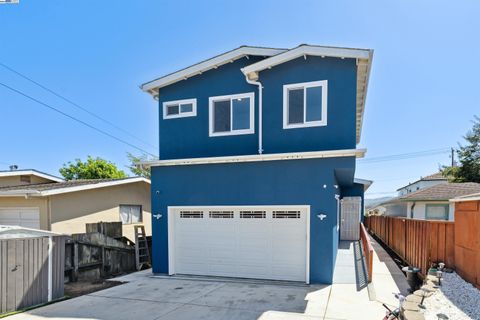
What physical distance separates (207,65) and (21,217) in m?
9.49

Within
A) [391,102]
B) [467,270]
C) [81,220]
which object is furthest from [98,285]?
[391,102]

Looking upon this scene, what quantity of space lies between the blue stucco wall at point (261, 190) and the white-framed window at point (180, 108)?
186cm

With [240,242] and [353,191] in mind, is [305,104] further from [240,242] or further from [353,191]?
[353,191]

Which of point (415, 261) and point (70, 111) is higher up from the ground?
point (70, 111)

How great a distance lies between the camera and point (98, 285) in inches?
338

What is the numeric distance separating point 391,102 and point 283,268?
17577 mm

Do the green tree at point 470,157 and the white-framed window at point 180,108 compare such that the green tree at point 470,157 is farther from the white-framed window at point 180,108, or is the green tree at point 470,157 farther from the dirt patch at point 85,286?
the dirt patch at point 85,286

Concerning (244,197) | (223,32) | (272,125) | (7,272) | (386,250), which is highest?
(223,32)

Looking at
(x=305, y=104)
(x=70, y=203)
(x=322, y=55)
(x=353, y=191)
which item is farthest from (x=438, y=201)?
(x=70, y=203)

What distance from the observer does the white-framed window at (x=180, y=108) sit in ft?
32.5

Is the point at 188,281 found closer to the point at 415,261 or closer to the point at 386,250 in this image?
the point at 415,261

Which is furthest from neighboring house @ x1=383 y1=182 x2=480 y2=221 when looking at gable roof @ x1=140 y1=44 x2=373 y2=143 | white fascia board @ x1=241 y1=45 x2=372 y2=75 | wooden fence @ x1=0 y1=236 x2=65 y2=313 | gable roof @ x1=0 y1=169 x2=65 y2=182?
gable roof @ x1=0 y1=169 x2=65 y2=182

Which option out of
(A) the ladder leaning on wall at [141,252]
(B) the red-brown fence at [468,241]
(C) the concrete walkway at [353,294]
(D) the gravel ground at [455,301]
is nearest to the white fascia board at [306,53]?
(B) the red-brown fence at [468,241]

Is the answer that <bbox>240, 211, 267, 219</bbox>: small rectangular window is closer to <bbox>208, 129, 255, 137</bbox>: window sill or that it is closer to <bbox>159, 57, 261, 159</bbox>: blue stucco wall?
<bbox>159, 57, 261, 159</bbox>: blue stucco wall
